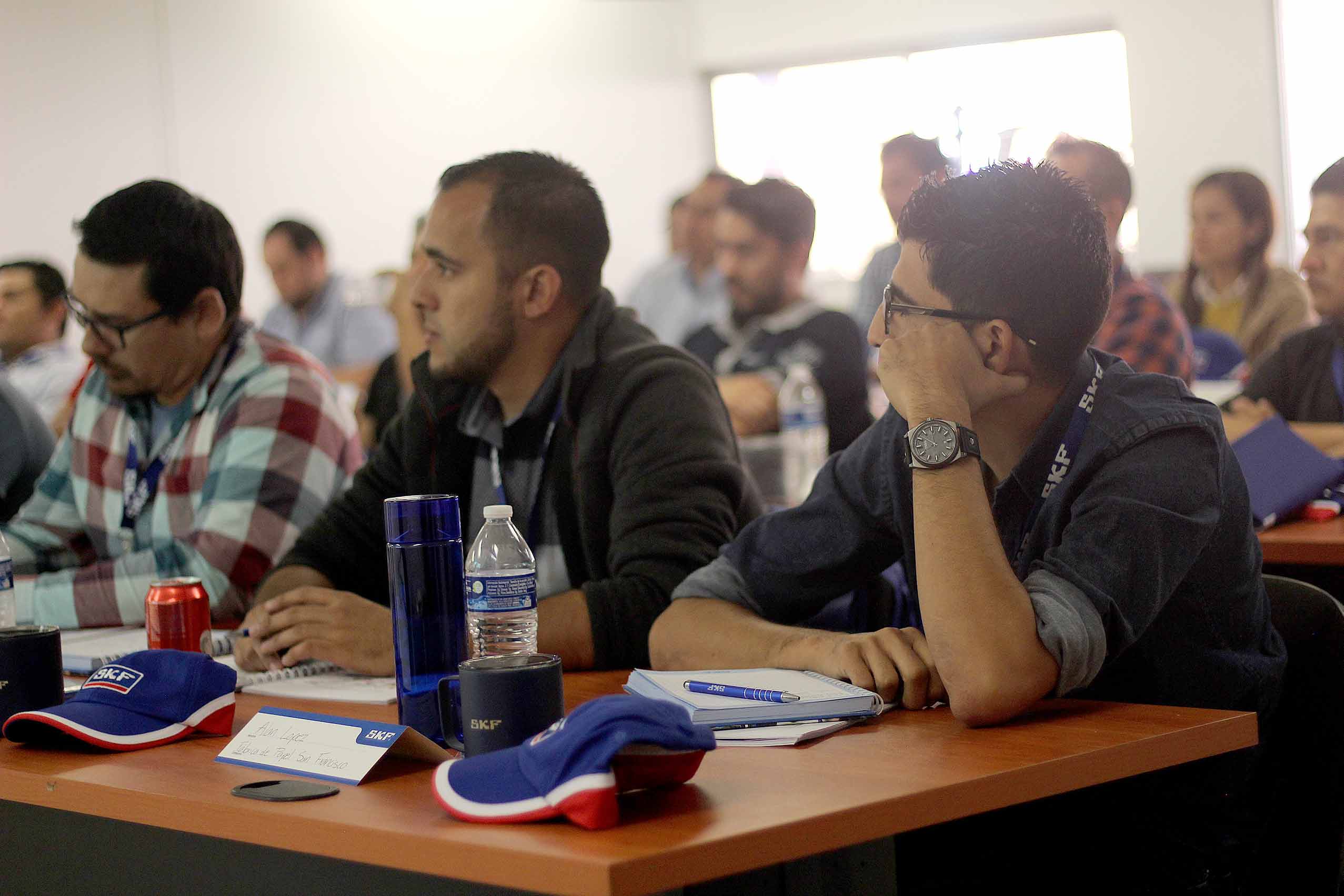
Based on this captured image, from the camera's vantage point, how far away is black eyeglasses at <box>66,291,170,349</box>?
246cm

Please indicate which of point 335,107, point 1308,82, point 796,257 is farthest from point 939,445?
point 1308,82

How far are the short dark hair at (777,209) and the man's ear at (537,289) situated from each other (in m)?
2.64

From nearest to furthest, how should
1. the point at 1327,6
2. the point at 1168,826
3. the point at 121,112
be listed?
1. the point at 1168,826
2. the point at 121,112
3. the point at 1327,6

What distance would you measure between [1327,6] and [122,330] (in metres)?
7.99

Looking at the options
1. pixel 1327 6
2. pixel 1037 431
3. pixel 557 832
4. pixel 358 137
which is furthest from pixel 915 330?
pixel 1327 6

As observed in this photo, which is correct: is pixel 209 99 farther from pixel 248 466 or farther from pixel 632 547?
pixel 632 547

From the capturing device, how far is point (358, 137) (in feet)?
27.6

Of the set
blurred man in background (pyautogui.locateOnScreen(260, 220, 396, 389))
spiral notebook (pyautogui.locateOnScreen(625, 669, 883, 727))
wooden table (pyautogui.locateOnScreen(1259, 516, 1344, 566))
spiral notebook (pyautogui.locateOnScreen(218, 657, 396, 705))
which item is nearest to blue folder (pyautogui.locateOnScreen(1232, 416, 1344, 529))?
wooden table (pyautogui.locateOnScreen(1259, 516, 1344, 566))

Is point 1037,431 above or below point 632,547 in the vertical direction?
above

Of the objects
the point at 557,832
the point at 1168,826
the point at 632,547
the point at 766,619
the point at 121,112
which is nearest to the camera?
the point at 557,832

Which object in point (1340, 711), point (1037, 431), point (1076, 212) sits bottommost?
point (1340, 711)

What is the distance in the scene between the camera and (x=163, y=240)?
2.48 meters

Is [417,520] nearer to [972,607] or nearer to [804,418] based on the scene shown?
[972,607]

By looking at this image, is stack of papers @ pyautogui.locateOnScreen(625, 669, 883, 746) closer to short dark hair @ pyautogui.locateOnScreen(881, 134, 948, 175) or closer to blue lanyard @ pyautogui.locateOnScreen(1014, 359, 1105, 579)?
blue lanyard @ pyautogui.locateOnScreen(1014, 359, 1105, 579)
